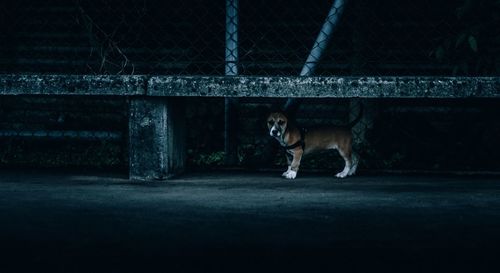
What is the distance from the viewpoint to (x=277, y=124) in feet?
15.6

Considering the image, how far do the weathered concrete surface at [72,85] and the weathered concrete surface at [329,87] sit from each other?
118 mm

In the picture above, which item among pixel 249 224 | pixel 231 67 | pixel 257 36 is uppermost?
pixel 257 36

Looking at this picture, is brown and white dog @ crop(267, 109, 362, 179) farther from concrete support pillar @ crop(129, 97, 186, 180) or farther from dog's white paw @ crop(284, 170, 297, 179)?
concrete support pillar @ crop(129, 97, 186, 180)

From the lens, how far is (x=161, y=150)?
4.32 m

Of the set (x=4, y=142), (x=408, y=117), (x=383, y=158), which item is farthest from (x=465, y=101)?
(x=4, y=142)

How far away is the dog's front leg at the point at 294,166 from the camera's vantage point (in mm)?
4570

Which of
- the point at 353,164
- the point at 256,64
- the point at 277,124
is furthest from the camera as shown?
the point at 256,64

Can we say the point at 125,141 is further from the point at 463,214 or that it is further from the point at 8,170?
the point at 463,214

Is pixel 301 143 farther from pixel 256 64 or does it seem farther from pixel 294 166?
pixel 256 64

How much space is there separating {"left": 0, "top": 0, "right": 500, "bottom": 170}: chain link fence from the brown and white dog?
42 cm

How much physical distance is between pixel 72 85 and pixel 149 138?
0.55 metres

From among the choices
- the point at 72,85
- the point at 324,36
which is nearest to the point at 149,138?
the point at 72,85

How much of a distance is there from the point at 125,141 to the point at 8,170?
1.38 metres

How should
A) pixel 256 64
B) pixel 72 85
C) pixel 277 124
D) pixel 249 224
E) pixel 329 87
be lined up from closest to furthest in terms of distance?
pixel 249 224 < pixel 329 87 < pixel 72 85 < pixel 277 124 < pixel 256 64
